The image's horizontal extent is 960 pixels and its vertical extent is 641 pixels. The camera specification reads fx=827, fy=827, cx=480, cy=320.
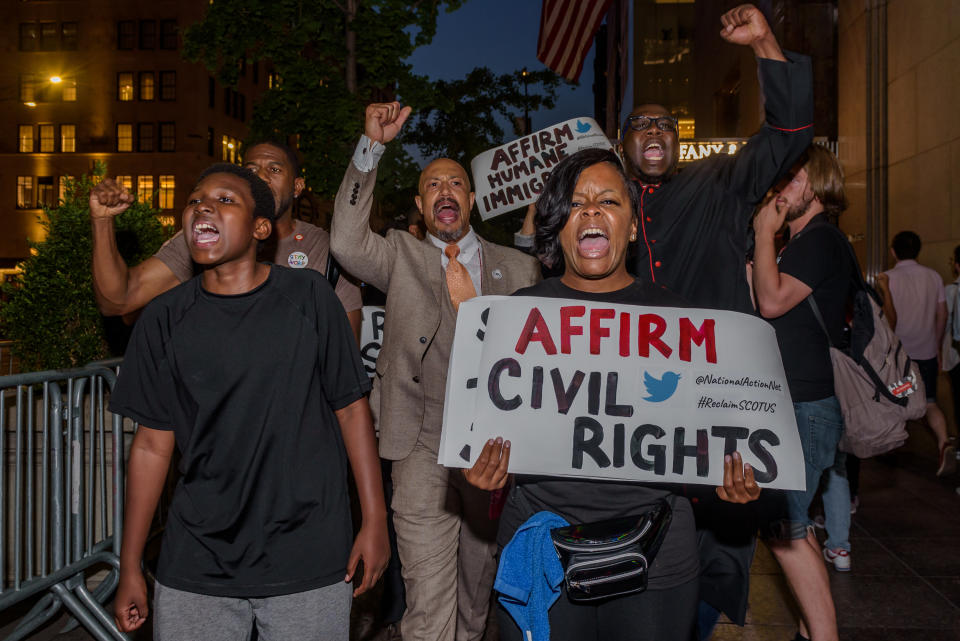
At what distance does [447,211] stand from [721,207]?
145 centimetres

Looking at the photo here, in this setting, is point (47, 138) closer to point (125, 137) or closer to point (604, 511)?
point (125, 137)

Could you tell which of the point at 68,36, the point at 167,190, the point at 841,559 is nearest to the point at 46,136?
the point at 68,36

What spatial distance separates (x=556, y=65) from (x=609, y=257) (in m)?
14.8

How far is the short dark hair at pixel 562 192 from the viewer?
2850 mm

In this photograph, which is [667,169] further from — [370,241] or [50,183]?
[50,183]

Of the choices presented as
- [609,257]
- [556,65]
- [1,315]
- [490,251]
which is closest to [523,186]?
[490,251]

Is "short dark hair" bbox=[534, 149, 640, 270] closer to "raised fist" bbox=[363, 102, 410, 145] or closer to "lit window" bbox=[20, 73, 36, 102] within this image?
"raised fist" bbox=[363, 102, 410, 145]

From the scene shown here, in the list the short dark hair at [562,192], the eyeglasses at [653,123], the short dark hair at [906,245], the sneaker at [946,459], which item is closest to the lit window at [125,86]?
the short dark hair at [906,245]

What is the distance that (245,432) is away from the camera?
8.68 ft

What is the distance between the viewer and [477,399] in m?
2.50

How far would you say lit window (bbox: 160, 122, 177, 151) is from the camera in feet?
167

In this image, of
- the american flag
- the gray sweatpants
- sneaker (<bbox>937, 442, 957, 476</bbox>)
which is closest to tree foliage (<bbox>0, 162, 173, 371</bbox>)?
the gray sweatpants

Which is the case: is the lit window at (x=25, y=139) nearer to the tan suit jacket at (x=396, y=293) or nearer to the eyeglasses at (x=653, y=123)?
the tan suit jacket at (x=396, y=293)

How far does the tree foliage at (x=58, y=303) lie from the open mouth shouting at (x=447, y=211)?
10.4 feet
